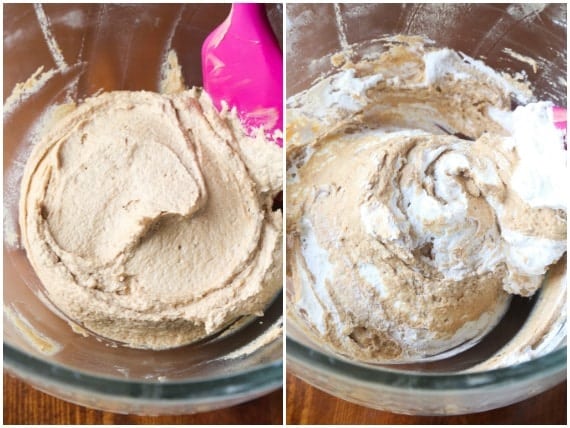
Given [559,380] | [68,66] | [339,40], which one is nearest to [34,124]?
[68,66]

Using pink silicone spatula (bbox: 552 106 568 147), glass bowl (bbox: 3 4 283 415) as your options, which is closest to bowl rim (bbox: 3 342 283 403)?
glass bowl (bbox: 3 4 283 415)

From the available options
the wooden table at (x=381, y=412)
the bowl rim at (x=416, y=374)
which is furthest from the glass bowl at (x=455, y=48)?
the wooden table at (x=381, y=412)

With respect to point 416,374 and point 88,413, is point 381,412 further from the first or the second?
point 88,413

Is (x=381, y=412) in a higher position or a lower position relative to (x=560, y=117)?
lower

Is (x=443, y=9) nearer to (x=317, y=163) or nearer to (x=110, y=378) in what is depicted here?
(x=317, y=163)

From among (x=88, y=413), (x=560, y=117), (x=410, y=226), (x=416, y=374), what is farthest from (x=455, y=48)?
(x=88, y=413)

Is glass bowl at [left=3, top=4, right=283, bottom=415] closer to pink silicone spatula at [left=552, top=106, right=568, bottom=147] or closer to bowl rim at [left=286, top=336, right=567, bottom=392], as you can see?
bowl rim at [left=286, top=336, right=567, bottom=392]

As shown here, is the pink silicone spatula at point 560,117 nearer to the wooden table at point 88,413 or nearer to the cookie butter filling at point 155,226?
the cookie butter filling at point 155,226
